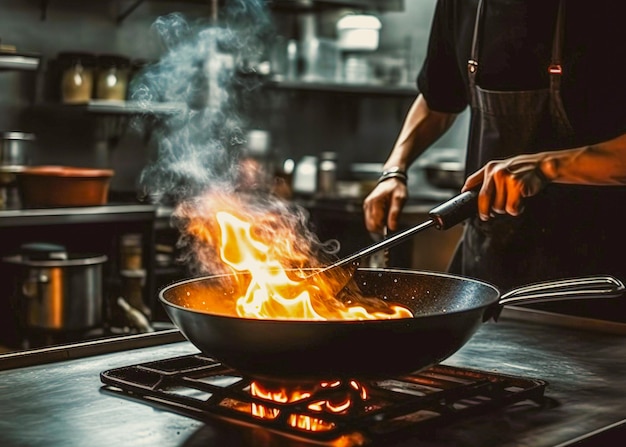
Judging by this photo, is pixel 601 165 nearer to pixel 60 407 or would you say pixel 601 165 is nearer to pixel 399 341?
pixel 399 341

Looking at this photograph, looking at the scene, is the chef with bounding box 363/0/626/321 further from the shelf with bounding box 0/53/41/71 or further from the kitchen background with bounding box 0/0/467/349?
the shelf with bounding box 0/53/41/71

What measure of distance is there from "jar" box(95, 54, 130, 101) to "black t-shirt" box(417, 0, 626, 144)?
2.30 meters

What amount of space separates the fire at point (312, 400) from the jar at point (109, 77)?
3204 mm

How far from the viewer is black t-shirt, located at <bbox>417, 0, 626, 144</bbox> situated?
2.01 metres

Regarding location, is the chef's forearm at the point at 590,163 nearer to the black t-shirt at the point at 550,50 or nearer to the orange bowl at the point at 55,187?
the black t-shirt at the point at 550,50

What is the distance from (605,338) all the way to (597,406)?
0.52 meters

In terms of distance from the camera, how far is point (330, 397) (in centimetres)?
125

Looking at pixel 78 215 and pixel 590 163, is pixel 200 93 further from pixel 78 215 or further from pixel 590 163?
pixel 590 163

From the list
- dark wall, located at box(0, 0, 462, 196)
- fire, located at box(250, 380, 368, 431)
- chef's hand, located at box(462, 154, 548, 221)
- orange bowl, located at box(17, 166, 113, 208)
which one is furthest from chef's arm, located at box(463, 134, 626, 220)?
dark wall, located at box(0, 0, 462, 196)

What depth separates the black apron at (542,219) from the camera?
6.83 feet

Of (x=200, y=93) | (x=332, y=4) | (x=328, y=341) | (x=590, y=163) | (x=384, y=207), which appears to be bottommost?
(x=328, y=341)

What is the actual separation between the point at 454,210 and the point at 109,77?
299cm

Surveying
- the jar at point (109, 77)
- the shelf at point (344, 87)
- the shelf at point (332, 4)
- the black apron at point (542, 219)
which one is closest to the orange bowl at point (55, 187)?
the jar at point (109, 77)

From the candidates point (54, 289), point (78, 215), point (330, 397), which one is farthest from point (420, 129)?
point (78, 215)
